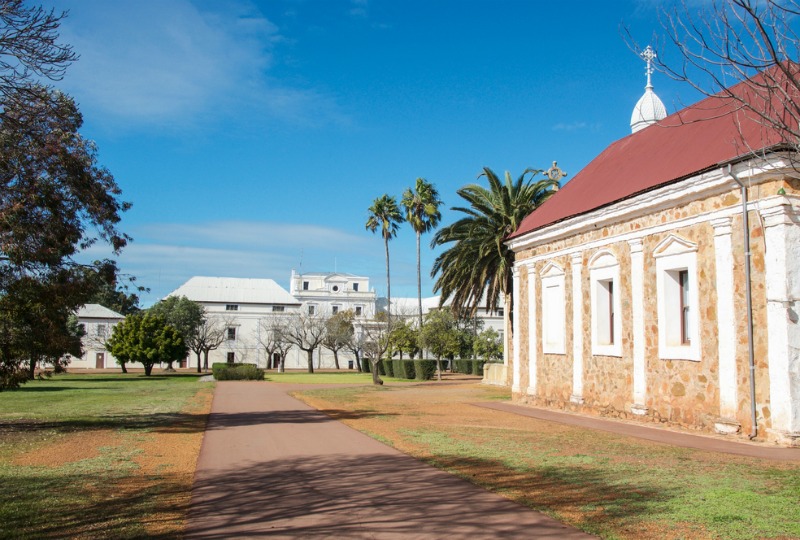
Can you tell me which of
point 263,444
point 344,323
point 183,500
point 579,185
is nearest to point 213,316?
point 344,323

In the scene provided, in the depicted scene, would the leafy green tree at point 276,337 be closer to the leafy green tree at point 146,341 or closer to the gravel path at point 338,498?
the leafy green tree at point 146,341

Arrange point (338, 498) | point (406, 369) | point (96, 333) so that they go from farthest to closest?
1. point (96, 333)
2. point (406, 369)
3. point (338, 498)

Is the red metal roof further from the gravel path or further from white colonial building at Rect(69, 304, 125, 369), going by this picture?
white colonial building at Rect(69, 304, 125, 369)

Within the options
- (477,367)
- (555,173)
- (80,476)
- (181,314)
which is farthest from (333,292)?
(80,476)

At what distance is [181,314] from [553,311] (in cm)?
5707

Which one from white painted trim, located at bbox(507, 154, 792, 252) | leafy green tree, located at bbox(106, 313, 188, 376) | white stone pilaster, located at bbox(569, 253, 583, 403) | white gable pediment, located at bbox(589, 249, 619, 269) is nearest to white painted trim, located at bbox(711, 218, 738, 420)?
white painted trim, located at bbox(507, 154, 792, 252)

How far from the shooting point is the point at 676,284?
16453 millimetres

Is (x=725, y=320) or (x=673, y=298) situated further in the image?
(x=673, y=298)

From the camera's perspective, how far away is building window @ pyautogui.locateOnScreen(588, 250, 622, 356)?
18942mm

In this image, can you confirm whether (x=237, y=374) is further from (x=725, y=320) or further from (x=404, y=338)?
(x=725, y=320)

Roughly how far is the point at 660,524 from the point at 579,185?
17.4 meters

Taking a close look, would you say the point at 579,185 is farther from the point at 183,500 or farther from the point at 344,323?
the point at 344,323

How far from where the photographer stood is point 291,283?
89312mm

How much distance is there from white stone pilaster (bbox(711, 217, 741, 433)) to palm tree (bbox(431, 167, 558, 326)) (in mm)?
17310
